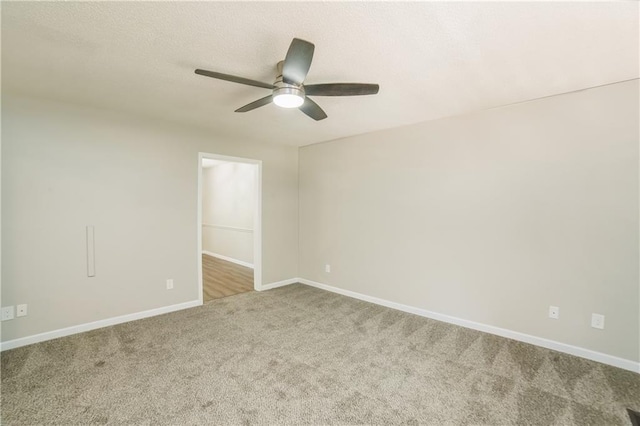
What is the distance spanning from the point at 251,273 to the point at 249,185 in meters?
1.81

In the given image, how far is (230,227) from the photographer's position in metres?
6.57

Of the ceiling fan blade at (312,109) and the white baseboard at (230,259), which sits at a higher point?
the ceiling fan blade at (312,109)

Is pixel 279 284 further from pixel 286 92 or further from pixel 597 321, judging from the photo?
pixel 597 321

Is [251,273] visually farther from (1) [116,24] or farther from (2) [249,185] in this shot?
(1) [116,24]

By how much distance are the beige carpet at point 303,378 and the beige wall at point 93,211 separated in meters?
0.42

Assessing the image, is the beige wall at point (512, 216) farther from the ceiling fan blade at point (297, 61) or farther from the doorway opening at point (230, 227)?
the ceiling fan blade at point (297, 61)

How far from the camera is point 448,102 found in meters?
2.79

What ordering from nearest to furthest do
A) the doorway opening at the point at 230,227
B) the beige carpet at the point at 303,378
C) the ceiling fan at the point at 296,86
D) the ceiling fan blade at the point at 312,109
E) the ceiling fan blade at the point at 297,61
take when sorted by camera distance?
the ceiling fan blade at the point at 297,61 < the ceiling fan at the point at 296,86 < the beige carpet at the point at 303,378 < the ceiling fan blade at the point at 312,109 < the doorway opening at the point at 230,227

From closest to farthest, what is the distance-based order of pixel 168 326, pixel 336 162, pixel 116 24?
pixel 116 24 < pixel 168 326 < pixel 336 162

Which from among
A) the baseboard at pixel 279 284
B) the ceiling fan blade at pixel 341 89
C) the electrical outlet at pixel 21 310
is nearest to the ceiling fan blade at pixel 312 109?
the ceiling fan blade at pixel 341 89

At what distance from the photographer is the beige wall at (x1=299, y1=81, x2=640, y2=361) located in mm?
2375

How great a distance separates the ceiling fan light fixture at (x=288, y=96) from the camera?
191cm

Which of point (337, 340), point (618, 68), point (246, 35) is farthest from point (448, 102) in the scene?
point (337, 340)

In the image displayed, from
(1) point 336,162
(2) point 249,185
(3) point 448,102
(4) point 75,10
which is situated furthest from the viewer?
(2) point 249,185
